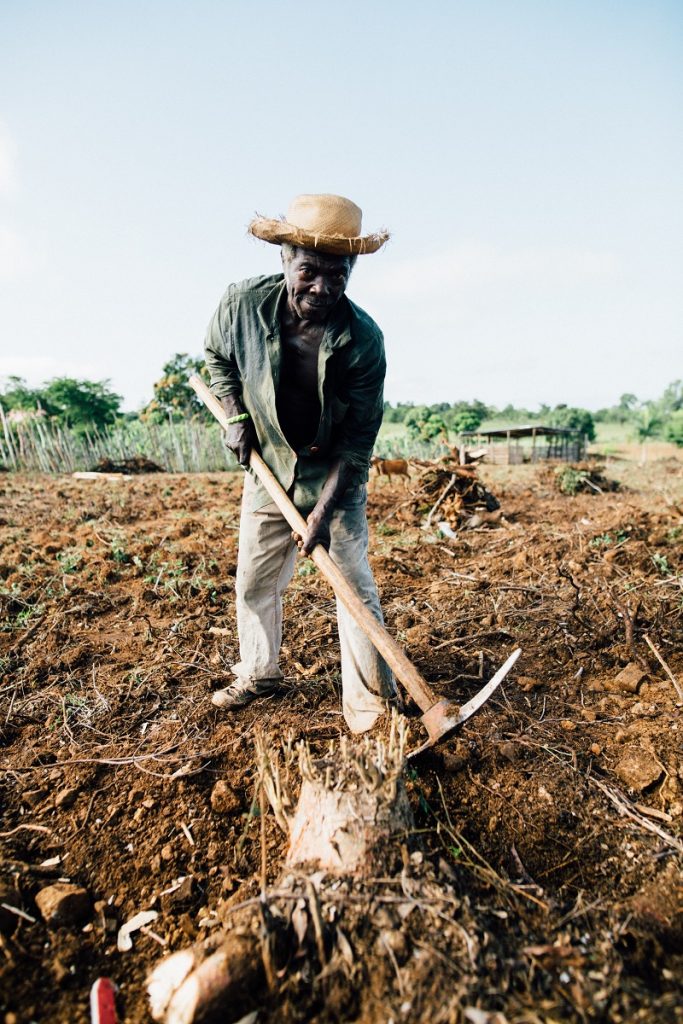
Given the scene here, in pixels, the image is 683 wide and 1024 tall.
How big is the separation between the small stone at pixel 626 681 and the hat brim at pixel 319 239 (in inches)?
87.6

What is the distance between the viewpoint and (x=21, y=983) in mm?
1389

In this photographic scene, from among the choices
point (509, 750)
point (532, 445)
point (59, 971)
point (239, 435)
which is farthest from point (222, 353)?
point (532, 445)

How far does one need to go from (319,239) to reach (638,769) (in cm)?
222

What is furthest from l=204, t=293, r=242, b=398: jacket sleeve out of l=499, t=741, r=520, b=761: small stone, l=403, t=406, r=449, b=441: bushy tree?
l=403, t=406, r=449, b=441: bushy tree

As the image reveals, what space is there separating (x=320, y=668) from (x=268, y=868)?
1185 mm

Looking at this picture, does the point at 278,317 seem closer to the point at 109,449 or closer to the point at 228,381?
the point at 228,381

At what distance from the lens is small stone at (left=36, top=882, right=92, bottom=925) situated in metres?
1.58

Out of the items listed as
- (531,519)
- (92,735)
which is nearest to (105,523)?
(92,735)

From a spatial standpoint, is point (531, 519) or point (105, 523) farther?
point (531, 519)

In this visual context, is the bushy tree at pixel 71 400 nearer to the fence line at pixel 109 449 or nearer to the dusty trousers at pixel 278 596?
the fence line at pixel 109 449

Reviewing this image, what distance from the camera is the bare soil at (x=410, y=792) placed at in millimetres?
1265

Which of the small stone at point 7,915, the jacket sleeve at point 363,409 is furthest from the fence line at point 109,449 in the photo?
the small stone at point 7,915

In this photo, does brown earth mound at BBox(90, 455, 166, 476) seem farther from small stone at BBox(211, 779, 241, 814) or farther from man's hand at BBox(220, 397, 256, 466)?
small stone at BBox(211, 779, 241, 814)

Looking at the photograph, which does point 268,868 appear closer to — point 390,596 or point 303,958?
point 303,958
